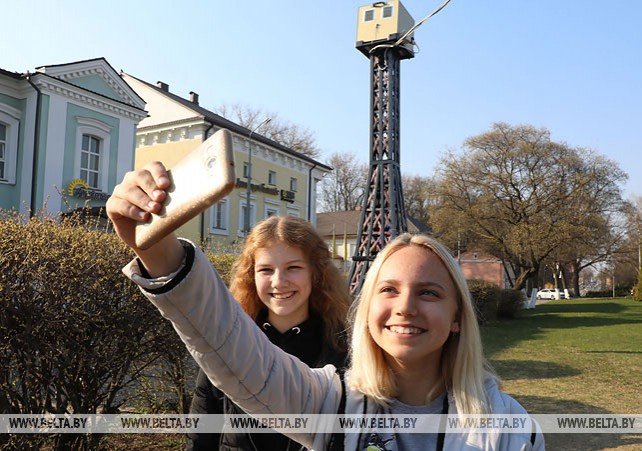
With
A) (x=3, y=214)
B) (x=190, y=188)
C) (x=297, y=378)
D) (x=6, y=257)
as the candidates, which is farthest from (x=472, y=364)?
(x=3, y=214)

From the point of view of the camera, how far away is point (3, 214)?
4699 millimetres

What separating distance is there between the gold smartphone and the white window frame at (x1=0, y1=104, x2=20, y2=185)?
1988 cm

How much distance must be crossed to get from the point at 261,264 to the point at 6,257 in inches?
91.8

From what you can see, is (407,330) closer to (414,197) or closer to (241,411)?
(241,411)

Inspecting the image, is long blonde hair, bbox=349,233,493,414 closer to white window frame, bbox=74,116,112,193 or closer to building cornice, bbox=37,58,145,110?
building cornice, bbox=37,58,145,110

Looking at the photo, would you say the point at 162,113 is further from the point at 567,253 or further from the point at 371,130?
the point at 567,253

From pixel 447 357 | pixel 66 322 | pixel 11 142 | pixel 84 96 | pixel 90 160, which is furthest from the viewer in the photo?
pixel 90 160

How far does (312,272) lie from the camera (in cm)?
273

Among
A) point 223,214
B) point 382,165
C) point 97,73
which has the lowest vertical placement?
point 382,165

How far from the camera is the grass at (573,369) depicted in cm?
791

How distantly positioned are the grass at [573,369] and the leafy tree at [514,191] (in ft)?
46.7

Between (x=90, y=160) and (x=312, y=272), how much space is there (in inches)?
793

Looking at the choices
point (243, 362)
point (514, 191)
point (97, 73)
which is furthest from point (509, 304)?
point (243, 362)

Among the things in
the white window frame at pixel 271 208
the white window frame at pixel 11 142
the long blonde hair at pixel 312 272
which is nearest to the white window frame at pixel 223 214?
the white window frame at pixel 271 208
